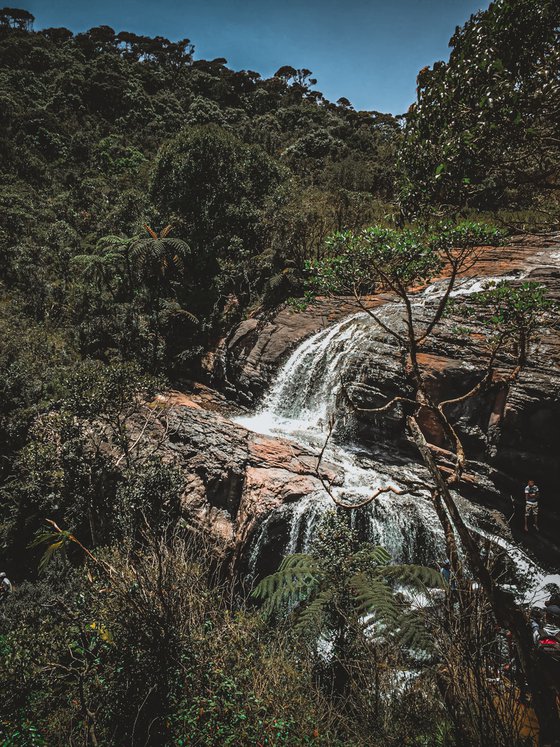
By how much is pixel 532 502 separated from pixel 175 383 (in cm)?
1296

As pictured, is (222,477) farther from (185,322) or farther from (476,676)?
(185,322)

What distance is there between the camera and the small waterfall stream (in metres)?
9.34

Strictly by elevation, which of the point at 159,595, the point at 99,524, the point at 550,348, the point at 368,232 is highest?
the point at 368,232

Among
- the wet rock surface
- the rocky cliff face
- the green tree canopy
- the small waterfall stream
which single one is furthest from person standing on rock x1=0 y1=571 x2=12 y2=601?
the green tree canopy

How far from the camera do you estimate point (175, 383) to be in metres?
16.7

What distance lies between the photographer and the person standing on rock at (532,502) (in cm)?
912

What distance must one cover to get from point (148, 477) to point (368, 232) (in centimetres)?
766

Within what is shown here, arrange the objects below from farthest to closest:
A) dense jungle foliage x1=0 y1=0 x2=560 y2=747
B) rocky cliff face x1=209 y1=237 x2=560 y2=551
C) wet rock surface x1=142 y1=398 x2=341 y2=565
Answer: wet rock surface x1=142 y1=398 x2=341 y2=565, rocky cliff face x1=209 y1=237 x2=560 y2=551, dense jungle foliage x1=0 y1=0 x2=560 y2=747

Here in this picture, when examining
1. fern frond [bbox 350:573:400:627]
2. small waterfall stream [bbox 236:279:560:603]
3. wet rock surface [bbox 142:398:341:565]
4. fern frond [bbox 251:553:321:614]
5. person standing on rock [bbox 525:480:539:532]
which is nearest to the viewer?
fern frond [bbox 350:573:400:627]

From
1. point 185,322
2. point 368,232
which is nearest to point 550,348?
point 368,232

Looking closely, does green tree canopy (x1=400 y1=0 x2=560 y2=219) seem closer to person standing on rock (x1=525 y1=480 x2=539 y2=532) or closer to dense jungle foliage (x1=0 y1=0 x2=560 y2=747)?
dense jungle foliage (x1=0 y1=0 x2=560 y2=747)

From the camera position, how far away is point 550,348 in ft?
33.0

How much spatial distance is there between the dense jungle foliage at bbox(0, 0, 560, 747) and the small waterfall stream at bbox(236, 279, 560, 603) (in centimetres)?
220

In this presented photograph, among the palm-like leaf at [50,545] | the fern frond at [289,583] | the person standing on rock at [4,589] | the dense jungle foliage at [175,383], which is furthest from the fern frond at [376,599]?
the person standing on rock at [4,589]
